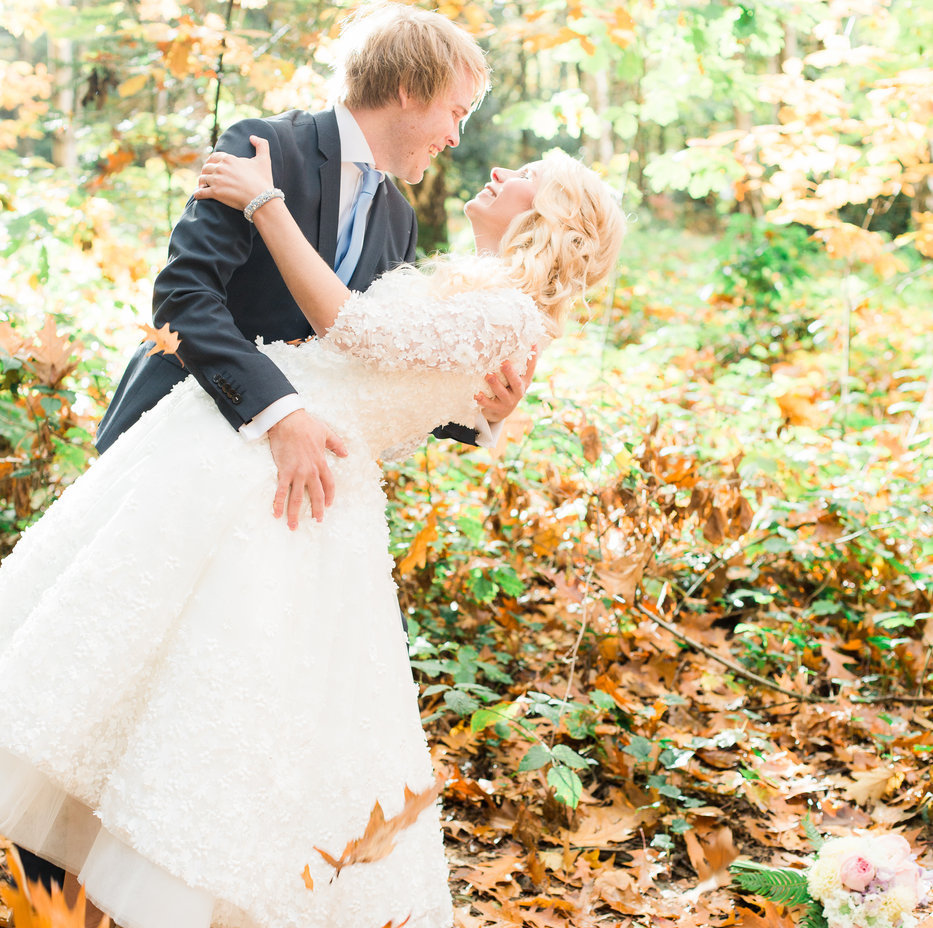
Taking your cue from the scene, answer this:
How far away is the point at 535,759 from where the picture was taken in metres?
2.46

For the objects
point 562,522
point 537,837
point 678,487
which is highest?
point 678,487

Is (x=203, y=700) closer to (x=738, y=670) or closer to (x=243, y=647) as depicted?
(x=243, y=647)

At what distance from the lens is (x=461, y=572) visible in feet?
12.2

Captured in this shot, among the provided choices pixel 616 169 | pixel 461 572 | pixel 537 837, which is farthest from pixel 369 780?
pixel 616 169

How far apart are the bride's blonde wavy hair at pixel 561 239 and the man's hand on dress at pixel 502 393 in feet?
0.53

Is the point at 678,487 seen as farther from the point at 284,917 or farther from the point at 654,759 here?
the point at 284,917

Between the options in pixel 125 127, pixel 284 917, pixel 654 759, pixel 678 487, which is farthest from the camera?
pixel 125 127

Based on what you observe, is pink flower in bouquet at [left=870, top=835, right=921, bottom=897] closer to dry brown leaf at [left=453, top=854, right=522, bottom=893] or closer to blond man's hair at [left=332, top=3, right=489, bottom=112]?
dry brown leaf at [left=453, top=854, right=522, bottom=893]

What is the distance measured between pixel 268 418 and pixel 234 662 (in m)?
0.46

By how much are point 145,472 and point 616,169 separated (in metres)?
7.65

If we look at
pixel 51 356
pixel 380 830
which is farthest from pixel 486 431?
pixel 51 356

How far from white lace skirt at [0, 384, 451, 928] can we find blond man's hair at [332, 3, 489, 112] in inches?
33.3

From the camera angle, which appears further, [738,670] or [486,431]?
[738,670]

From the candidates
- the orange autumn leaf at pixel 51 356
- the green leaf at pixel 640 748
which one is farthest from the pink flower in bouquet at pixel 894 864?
the orange autumn leaf at pixel 51 356
